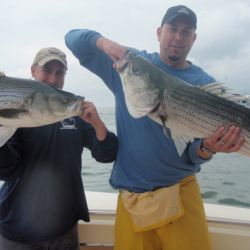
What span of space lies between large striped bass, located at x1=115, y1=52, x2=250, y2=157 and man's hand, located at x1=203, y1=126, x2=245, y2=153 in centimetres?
5

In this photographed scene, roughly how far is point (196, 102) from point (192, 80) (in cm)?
50

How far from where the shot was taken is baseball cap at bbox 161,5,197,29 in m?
3.93

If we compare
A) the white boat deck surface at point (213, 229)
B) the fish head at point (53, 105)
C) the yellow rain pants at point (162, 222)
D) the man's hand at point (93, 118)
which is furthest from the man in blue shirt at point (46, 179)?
the white boat deck surface at point (213, 229)

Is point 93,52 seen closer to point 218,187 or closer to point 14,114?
point 14,114

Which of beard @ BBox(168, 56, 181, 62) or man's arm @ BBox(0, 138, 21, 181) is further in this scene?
beard @ BBox(168, 56, 181, 62)

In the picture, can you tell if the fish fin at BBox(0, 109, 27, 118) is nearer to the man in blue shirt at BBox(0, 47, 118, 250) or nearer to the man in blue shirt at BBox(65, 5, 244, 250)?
the man in blue shirt at BBox(0, 47, 118, 250)

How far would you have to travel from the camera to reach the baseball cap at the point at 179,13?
12.9ft

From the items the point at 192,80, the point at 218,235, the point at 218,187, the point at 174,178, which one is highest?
the point at 192,80

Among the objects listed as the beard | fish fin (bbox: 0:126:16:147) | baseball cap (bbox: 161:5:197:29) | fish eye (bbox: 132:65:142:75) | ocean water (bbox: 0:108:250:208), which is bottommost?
ocean water (bbox: 0:108:250:208)

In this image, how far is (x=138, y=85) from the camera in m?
3.56

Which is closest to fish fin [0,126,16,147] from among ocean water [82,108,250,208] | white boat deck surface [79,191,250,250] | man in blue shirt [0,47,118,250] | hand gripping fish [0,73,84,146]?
hand gripping fish [0,73,84,146]

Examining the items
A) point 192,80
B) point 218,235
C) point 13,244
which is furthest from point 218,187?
point 13,244

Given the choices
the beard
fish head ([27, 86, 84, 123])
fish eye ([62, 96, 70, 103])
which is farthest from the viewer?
the beard

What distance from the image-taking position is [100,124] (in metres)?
3.47
